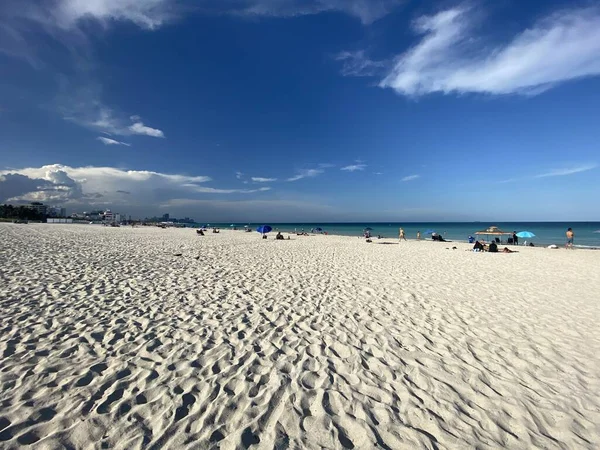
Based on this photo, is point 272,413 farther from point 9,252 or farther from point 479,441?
point 9,252

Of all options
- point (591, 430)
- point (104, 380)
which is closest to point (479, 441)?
point (591, 430)

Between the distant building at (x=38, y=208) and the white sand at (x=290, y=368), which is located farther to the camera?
the distant building at (x=38, y=208)

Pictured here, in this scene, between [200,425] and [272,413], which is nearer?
[200,425]

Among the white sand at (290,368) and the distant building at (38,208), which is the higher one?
the distant building at (38,208)

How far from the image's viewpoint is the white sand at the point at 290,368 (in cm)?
289

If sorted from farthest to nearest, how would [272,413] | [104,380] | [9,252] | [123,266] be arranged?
[9,252], [123,266], [104,380], [272,413]

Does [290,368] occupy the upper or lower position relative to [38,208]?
lower

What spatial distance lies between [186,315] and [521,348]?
637 centimetres

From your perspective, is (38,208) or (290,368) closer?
(290,368)

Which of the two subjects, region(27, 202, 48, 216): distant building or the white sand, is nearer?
the white sand

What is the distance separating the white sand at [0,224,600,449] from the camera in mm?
2895

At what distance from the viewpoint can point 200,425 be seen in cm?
292

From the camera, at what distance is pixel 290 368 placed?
13.3 feet

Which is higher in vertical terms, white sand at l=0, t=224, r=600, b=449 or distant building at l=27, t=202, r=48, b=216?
distant building at l=27, t=202, r=48, b=216
